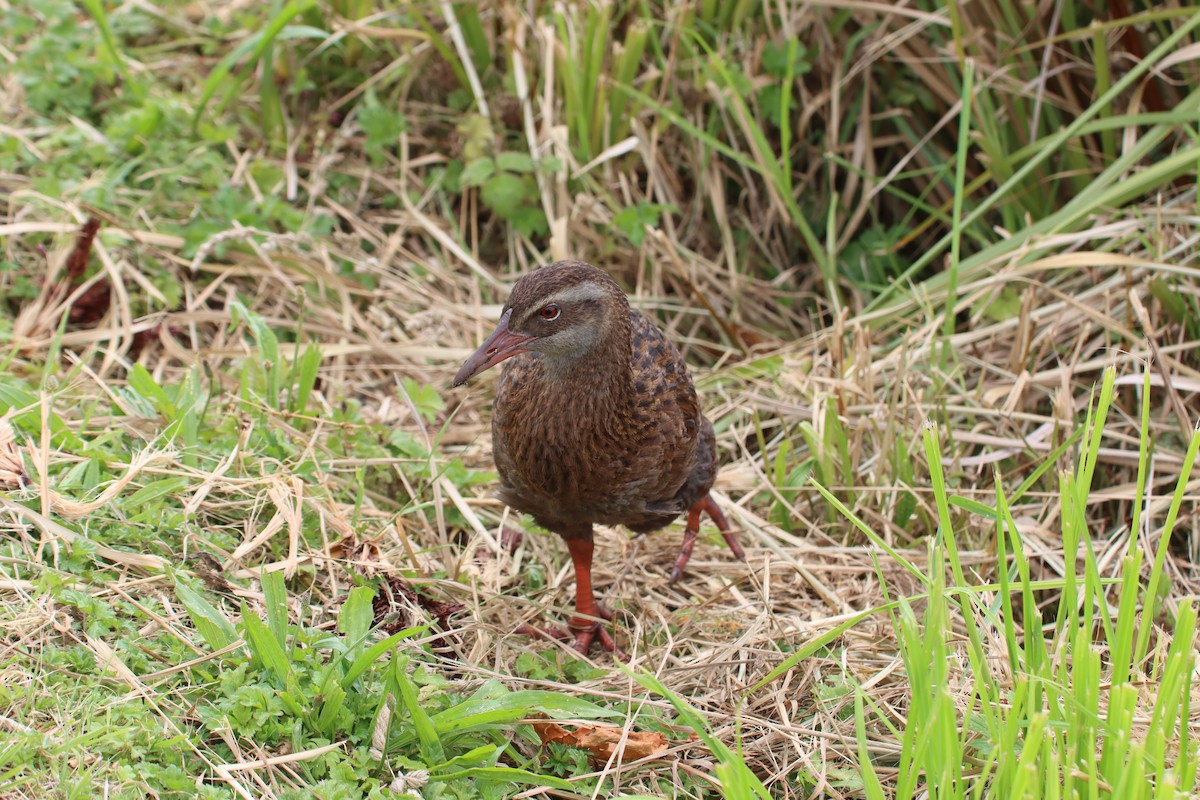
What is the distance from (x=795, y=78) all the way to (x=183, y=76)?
2.90 metres

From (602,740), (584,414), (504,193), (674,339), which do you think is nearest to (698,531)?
(584,414)

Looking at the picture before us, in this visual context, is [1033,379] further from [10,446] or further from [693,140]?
[10,446]

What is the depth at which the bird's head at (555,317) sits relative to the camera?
10.2ft

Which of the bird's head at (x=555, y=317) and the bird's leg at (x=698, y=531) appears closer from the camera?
the bird's head at (x=555, y=317)

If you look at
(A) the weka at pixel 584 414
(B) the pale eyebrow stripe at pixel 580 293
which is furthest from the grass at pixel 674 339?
(B) the pale eyebrow stripe at pixel 580 293

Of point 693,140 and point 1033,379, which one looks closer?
point 1033,379

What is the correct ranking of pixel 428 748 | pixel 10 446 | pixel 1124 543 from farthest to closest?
pixel 1124 543
pixel 10 446
pixel 428 748

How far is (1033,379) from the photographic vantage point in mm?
4305

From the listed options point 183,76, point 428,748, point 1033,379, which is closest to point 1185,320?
point 1033,379

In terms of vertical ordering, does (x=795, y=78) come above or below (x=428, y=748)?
above

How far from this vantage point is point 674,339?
17.5 ft

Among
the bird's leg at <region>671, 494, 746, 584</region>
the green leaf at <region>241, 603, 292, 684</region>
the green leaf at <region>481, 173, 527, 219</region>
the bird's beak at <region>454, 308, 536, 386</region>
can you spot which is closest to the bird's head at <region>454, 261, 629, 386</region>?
the bird's beak at <region>454, 308, 536, 386</region>

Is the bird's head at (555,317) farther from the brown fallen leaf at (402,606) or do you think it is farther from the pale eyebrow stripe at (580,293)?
the brown fallen leaf at (402,606)

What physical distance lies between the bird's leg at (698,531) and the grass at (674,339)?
0.26 feet
